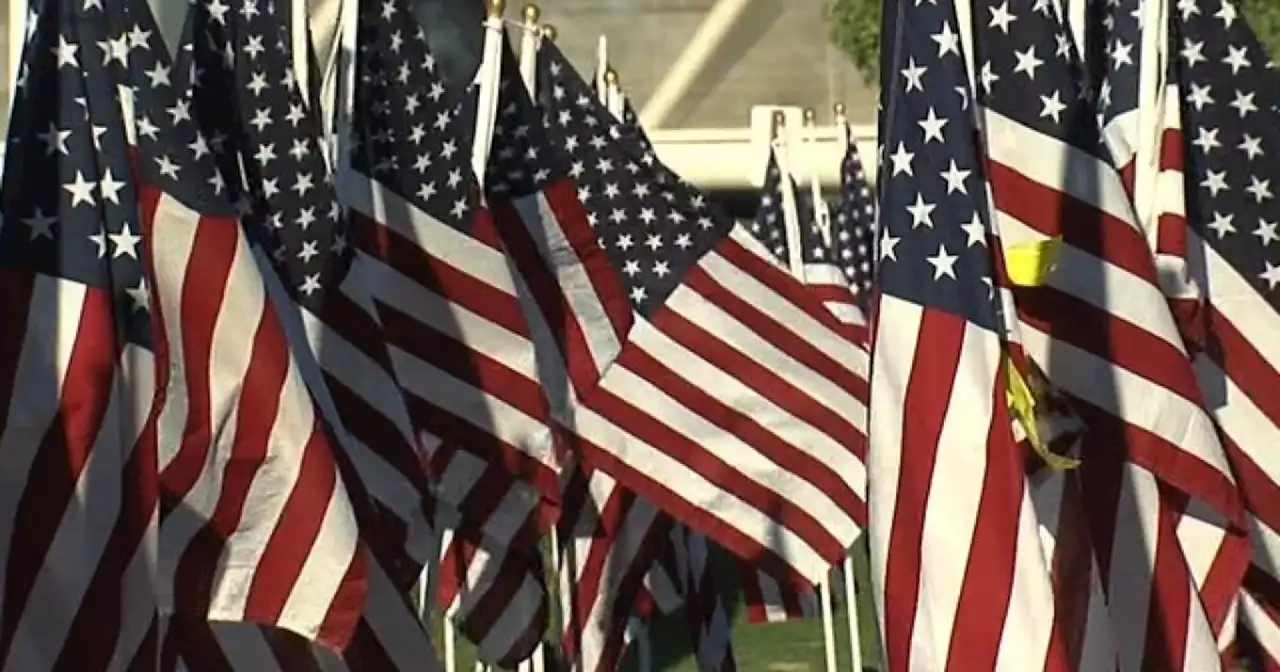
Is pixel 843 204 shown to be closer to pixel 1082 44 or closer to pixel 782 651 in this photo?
pixel 782 651

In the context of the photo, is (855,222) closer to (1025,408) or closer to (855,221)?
(855,221)

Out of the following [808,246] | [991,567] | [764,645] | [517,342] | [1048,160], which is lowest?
[764,645]

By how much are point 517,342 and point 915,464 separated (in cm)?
292

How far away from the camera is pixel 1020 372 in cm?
596

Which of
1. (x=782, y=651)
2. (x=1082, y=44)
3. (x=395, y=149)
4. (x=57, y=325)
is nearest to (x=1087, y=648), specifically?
(x=1082, y=44)

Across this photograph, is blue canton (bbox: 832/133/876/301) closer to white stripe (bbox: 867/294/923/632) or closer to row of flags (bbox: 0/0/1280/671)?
row of flags (bbox: 0/0/1280/671)

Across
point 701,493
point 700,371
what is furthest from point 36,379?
point 700,371

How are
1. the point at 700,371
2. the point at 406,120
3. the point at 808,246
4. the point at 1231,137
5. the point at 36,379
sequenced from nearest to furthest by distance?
the point at 36,379, the point at 1231,137, the point at 406,120, the point at 700,371, the point at 808,246

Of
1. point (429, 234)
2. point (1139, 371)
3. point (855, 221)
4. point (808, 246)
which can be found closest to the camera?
point (1139, 371)

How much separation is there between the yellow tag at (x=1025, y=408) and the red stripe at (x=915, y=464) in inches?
5.2

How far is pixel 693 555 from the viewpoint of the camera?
37.8ft

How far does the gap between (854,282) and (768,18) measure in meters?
20.7

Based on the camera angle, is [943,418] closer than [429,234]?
Yes

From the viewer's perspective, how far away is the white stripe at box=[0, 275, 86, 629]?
576 centimetres
